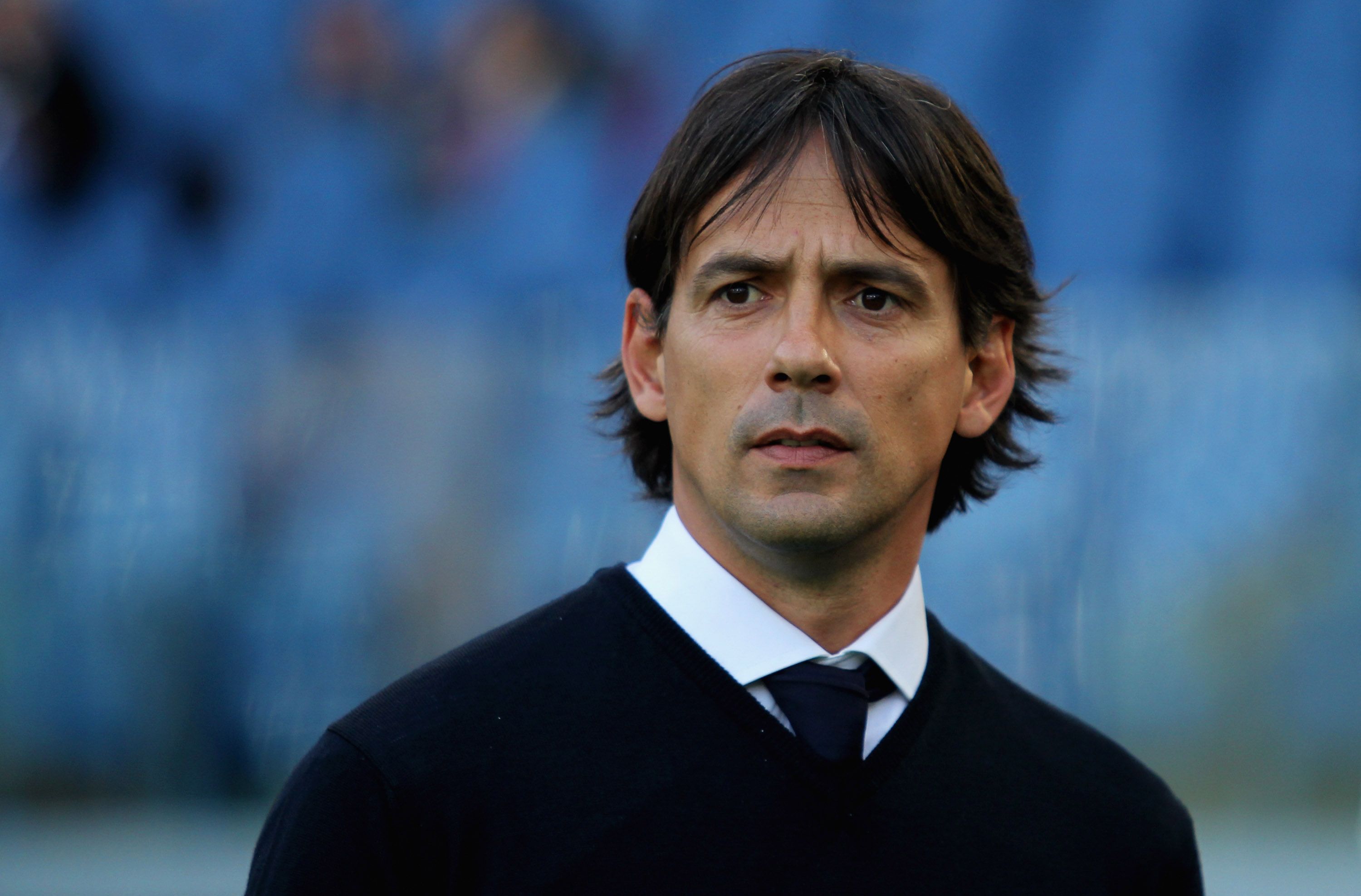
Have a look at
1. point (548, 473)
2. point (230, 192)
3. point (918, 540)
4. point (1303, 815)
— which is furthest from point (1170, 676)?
point (230, 192)

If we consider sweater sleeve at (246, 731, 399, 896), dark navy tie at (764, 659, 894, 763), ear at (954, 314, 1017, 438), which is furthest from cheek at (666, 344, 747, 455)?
sweater sleeve at (246, 731, 399, 896)

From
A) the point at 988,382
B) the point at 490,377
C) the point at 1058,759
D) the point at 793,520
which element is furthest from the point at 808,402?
the point at 490,377

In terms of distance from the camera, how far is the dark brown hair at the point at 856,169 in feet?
5.67

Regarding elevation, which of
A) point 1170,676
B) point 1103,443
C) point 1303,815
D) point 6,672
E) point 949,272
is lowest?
point 6,672

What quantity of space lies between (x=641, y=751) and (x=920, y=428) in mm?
510

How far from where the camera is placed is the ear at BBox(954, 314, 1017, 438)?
1.92 metres

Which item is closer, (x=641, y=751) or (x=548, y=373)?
(x=641, y=751)

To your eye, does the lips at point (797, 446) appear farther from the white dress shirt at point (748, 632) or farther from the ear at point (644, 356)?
the ear at point (644, 356)

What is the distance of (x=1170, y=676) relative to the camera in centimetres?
393

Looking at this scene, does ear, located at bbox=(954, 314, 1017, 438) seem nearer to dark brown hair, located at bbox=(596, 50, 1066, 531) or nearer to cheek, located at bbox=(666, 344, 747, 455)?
dark brown hair, located at bbox=(596, 50, 1066, 531)

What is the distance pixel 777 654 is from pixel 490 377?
246 centimetres

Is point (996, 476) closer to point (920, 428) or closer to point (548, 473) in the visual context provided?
point (920, 428)

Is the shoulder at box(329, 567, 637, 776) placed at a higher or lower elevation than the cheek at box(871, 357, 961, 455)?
lower

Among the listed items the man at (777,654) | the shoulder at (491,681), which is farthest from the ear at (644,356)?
the shoulder at (491,681)
